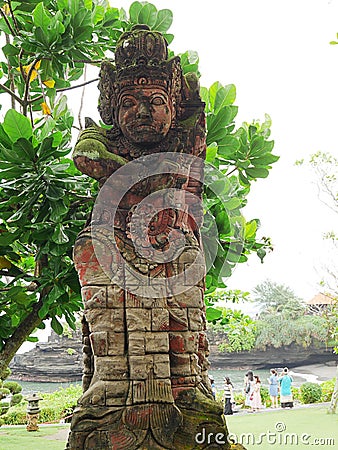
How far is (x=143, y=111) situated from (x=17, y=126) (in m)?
0.56

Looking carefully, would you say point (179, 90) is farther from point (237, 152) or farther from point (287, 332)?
point (287, 332)

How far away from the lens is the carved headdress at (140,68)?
2055 mm

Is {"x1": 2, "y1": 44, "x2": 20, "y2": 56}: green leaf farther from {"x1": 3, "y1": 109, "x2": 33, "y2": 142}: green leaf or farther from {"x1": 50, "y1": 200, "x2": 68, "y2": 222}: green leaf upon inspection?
{"x1": 50, "y1": 200, "x2": 68, "y2": 222}: green leaf

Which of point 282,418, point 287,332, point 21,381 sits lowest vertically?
point 282,418

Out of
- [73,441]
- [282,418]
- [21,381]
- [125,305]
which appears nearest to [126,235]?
[125,305]

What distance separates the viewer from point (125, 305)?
1.92 meters

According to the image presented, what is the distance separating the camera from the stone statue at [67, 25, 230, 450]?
181 cm

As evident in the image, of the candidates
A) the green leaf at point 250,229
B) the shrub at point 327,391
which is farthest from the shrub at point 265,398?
→ the green leaf at point 250,229

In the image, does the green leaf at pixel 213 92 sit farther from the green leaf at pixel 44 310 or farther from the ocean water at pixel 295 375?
the ocean water at pixel 295 375

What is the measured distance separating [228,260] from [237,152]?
2.11 feet

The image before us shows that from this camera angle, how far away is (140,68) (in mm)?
2051

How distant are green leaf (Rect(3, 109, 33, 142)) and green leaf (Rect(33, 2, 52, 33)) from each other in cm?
59

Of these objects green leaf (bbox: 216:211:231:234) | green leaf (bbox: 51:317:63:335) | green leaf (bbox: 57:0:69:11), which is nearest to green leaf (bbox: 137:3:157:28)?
green leaf (bbox: 57:0:69:11)

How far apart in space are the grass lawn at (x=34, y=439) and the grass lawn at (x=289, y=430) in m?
1.38
